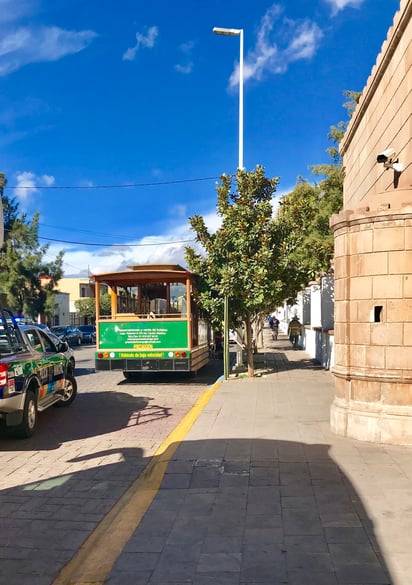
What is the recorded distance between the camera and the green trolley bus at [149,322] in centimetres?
1274

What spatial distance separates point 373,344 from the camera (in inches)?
262

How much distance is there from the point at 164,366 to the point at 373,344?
6977 mm

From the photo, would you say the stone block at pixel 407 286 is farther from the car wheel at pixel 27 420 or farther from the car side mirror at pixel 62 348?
the car side mirror at pixel 62 348

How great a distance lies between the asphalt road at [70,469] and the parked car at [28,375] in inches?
15.7

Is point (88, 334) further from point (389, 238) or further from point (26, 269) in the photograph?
point (389, 238)

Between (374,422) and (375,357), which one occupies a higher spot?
(375,357)

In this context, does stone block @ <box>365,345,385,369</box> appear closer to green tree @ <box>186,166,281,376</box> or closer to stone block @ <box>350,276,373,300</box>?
stone block @ <box>350,276,373,300</box>

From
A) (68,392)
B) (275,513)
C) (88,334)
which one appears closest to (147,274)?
(68,392)

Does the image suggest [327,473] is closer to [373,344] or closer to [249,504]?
[249,504]

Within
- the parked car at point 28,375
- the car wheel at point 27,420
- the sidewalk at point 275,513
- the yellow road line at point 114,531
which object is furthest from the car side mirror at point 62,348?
the yellow road line at point 114,531

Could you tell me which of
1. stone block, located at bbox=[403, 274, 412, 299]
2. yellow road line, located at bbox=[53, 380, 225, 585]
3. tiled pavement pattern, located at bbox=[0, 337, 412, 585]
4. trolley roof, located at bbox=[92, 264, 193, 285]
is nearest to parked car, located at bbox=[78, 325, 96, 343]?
trolley roof, located at bbox=[92, 264, 193, 285]

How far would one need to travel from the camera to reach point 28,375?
7.74 meters

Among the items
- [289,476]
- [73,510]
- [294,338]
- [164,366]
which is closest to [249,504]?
[289,476]

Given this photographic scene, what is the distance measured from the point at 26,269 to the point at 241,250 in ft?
73.7
